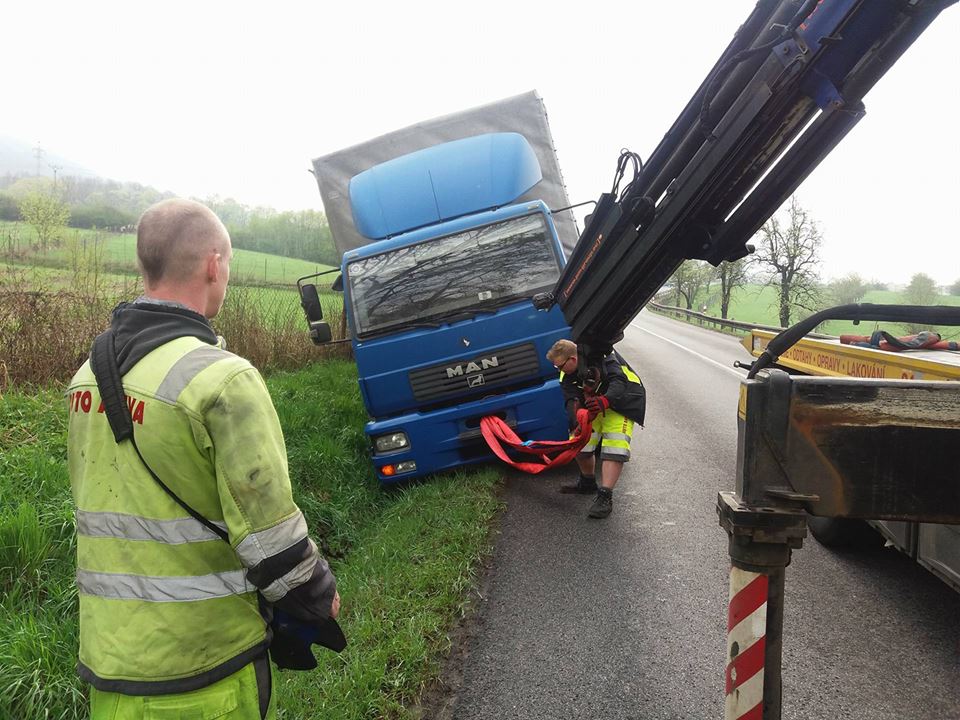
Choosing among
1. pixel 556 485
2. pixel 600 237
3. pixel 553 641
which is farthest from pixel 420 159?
pixel 553 641

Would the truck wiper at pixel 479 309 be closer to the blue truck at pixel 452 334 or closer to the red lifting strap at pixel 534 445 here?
the blue truck at pixel 452 334

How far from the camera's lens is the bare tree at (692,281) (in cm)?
3941

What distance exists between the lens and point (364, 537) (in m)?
5.07

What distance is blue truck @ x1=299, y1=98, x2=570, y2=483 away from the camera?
5227 mm

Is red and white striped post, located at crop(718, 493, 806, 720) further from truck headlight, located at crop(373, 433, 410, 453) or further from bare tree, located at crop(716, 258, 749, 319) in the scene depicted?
bare tree, located at crop(716, 258, 749, 319)

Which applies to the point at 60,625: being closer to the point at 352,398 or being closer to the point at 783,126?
the point at 783,126

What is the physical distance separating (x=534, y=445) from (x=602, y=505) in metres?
0.75

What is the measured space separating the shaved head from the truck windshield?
3.83m

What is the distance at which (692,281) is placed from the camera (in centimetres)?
4231

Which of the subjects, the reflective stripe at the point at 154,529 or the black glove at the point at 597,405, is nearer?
the reflective stripe at the point at 154,529

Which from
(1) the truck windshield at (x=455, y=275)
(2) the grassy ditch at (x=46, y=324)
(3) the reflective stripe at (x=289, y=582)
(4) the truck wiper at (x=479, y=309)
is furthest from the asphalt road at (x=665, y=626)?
(2) the grassy ditch at (x=46, y=324)

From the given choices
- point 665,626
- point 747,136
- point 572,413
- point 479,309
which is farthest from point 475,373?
point 747,136

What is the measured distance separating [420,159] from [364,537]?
3.83 meters

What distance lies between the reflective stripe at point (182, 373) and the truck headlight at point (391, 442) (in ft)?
12.8
